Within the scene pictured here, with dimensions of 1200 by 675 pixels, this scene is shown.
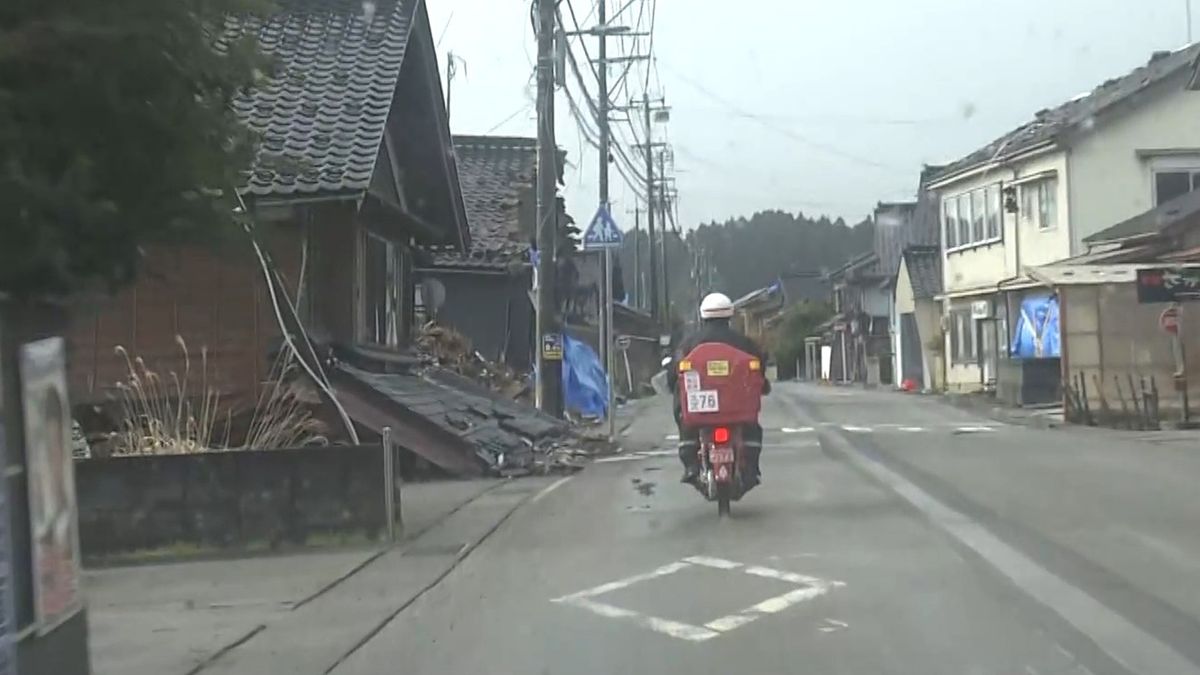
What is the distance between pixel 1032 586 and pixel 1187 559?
1.67 m

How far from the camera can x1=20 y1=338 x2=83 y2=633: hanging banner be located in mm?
6492

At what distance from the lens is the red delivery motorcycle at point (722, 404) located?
13461mm

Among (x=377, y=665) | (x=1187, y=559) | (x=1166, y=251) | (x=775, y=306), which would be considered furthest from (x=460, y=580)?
(x=775, y=306)

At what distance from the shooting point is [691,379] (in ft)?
44.3

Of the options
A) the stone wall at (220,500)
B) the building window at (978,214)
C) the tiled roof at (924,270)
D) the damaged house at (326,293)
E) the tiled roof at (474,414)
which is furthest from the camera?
the tiled roof at (924,270)

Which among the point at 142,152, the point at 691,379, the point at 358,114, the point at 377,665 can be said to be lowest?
the point at 377,665

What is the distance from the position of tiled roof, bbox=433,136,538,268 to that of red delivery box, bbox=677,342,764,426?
17.9m

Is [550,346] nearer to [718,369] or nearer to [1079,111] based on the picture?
[718,369]

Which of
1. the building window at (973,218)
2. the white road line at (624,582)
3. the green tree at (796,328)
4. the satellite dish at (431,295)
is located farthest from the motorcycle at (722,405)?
the green tree at (796,328)

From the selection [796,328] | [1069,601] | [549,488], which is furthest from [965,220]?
[796,328]

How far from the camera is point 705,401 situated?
13.5 m

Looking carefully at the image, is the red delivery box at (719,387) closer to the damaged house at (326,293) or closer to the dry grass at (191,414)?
the damaged house at (326,293)

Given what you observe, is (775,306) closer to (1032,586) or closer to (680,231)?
(680,231)

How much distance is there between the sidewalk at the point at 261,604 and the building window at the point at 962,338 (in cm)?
3517
